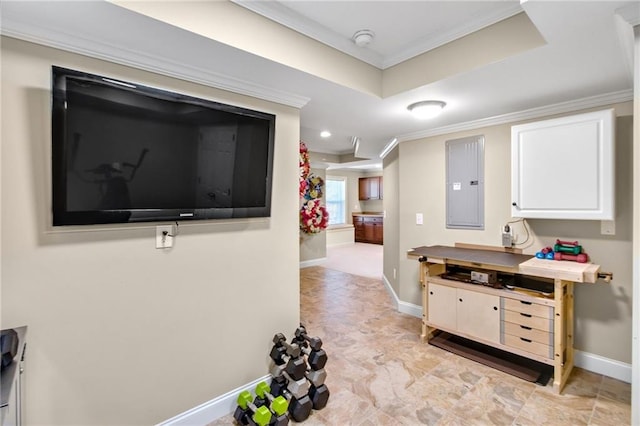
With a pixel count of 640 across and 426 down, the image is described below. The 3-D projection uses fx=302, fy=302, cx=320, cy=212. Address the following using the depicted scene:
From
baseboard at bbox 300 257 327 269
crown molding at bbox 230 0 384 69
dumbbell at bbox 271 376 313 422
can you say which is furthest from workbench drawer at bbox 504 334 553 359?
baseboard at bbox 300 257 327 269

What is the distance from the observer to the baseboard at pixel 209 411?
1.85 m

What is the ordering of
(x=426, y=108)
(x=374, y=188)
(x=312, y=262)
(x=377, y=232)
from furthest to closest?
(x=374, y=188), (x=377, y=232), (x=312, y=262), (x=426, y=108)

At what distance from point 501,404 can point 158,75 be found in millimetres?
3062

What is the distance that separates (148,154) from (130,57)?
0.54m

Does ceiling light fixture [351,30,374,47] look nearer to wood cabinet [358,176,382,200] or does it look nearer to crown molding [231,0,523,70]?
crown molding [231,0,523,70]

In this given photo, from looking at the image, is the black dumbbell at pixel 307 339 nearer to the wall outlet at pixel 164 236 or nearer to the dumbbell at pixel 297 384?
the dumbbell at pixel 297 384

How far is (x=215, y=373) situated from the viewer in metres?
2.01

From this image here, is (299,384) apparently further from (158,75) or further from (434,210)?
(434,210)

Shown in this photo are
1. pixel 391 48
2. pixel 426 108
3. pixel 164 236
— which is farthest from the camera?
pixel 426 108

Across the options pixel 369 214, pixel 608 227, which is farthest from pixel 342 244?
pixel 608 227

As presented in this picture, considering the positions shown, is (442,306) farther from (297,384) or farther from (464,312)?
(297,384)

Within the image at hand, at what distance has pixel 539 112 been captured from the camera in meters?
2.67

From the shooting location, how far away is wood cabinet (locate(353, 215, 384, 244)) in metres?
9.22

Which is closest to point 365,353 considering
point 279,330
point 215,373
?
point 279,330
